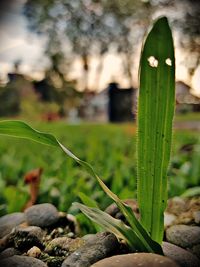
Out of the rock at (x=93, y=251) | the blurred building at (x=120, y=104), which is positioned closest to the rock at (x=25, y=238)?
the rock at (x=93, y=251)

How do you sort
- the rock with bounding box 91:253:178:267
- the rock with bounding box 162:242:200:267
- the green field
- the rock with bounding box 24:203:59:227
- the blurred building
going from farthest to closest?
the blurred building → the green field → the rock with bounding box 24:203:59:227 → the rock with bounding box 162:242:200:267 → the rock with bounding box 91:253:178:267

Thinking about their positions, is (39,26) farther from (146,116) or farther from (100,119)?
(100,119)

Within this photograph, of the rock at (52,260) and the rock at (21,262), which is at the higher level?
the rock at (21,262)

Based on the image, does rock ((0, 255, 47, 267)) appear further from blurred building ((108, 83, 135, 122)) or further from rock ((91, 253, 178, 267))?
blurred building ((108, 83, 135, 122))

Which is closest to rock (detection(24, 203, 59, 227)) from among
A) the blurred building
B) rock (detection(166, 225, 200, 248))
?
rock (detection(166, 225, 200, 248))

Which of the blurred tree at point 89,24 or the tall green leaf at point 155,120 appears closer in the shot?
the tall green leaf at point 155,120

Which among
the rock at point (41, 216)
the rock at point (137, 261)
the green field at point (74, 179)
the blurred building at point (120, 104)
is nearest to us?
the rock at point (137, 261)

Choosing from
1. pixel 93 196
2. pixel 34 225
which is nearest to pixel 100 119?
pixel 93 196

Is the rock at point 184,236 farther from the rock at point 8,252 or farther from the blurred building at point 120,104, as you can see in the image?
the blurred building at point 120,104
